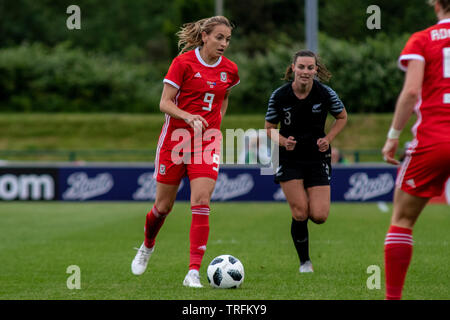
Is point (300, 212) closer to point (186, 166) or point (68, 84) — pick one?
point (186, 166)

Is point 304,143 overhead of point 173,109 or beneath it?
beneath

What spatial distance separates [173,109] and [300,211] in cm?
191

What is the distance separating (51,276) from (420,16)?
23099 mm

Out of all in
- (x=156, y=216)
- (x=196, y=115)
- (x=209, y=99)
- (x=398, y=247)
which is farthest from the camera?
(x=156, y=216)

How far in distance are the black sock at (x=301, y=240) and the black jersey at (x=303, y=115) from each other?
69cm

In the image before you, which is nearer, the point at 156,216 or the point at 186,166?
the point at 186,166

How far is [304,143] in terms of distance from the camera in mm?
7598

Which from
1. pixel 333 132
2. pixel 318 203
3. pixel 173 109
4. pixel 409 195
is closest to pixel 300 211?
pixel 318 203

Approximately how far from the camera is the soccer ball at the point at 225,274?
638 cm

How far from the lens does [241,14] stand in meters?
49.8

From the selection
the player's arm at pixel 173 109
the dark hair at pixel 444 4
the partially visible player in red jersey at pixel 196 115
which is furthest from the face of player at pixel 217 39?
the dark hair at pixel 444 4

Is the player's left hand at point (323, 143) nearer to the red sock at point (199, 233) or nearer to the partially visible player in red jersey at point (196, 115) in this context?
the partially visible player in red jersey at point (196, 115)
